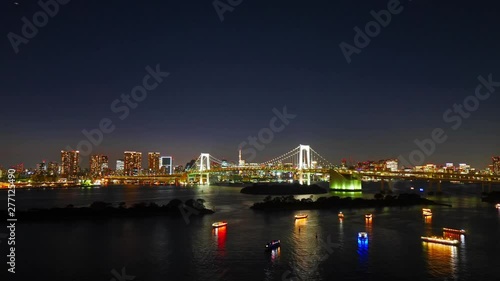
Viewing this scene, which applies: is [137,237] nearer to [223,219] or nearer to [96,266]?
[96,266]

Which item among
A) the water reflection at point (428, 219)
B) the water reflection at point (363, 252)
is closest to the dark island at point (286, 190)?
the water reflection at point (428, 219)

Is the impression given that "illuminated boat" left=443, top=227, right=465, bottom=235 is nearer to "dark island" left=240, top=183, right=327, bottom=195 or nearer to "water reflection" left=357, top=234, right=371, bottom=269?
"water reflection" left=357, top=234, right=371, bottom=269

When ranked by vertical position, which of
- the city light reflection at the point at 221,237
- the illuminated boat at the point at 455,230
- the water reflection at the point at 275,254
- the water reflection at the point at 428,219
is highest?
the illuminated boat at the point at 455,230

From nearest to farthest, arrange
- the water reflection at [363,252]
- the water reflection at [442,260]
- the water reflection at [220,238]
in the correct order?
the water reflection at [442,260], the water reflection at [363,252], the water reflection at [220,238]

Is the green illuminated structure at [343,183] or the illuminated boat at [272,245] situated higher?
the green illuminated structure at [343,183]

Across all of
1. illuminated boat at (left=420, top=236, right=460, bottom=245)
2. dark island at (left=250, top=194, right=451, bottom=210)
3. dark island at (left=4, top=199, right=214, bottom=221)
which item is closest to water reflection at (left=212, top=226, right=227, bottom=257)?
dark island at (left=4, top=199, right=214, bottom=221)

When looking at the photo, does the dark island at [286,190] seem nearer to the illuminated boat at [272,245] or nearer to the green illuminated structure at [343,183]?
the green illuminated structure at [343,183]
